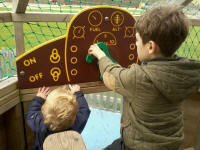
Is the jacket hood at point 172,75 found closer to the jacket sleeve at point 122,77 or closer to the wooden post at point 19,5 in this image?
the jacket sleeve at point 122,77

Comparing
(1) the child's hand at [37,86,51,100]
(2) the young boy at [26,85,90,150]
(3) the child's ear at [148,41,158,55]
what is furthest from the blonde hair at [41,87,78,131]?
(3) the child's ear at [148,41,158,55]

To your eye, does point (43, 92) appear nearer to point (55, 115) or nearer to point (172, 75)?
point (55, 115)

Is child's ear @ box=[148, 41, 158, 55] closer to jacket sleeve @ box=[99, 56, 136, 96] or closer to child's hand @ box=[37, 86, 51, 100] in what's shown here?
jacket sleeve @ box=[99, 56, 136, 96]

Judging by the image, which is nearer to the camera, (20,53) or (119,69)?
(119,69)

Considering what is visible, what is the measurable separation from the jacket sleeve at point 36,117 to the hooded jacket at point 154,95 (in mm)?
380

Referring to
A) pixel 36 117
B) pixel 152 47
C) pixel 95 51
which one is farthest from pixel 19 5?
pixel 152 47

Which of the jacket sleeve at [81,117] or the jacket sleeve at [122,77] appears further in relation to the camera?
the jacket sleeve at [81,117]

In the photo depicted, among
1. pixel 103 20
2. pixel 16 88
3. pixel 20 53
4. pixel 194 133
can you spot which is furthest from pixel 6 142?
pixel 194 133

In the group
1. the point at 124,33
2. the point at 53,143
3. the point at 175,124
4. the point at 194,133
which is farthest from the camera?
the point at 194,133

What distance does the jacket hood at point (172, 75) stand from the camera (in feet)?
2.42

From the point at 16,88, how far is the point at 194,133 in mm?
1439

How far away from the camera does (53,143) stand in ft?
1.72

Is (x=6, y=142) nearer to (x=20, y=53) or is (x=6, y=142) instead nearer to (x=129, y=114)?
(x=20, y=53)

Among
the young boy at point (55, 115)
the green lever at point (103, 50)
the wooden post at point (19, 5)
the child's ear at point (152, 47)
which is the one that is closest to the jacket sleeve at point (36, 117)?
the young boy at point (55, 115)
